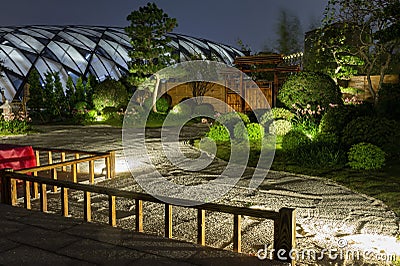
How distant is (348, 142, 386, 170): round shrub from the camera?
793cm

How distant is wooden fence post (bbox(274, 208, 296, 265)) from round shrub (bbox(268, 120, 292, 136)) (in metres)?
8.53

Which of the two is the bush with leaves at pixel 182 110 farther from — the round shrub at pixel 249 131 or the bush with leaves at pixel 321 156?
the bush with leaves at pixel 321 156

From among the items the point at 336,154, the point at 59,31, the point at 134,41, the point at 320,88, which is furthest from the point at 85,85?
the point at 336,154

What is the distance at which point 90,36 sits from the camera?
30812 mm

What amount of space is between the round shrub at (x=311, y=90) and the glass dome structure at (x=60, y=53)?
16.7 metres

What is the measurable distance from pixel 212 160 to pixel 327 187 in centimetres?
318

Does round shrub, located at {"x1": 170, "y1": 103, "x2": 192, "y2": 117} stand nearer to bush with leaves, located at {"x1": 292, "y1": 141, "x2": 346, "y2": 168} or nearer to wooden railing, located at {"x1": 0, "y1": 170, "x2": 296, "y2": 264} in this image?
bush with leaves, located at {"x1": 292, "y1": 141, "x2": 346, "y2": 168}

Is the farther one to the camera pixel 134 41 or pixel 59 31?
pixel 59 31

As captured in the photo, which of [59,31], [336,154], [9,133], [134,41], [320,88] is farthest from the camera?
[59,31]

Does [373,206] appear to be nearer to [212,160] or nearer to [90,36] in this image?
[212,160]

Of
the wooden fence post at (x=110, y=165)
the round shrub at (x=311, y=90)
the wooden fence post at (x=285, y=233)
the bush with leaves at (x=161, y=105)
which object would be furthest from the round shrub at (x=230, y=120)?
the bush with leaves at (x=161, y=105)

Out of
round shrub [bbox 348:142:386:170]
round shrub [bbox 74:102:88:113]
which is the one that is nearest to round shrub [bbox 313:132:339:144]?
round shrub [bbox 348:142:386:170]

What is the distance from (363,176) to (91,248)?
5.59 metres

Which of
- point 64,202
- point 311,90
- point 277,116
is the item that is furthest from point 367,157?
point 64,202
